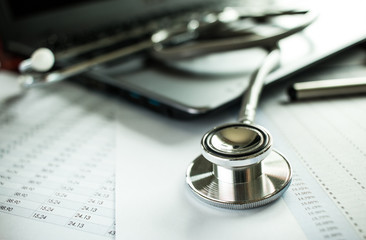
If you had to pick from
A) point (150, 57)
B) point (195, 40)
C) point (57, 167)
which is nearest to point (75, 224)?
point (57, 167)

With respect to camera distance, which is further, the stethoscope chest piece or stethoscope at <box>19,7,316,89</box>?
stethoscope at <box>19,7,316,89</box>

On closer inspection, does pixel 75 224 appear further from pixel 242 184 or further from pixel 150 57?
pixel 150 57

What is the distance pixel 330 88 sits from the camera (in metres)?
0.58

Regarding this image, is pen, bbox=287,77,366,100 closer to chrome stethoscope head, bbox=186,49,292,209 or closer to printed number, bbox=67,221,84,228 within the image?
chrome stethoscope head, bbox=186,49,292,209

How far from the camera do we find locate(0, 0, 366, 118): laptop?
59 cm

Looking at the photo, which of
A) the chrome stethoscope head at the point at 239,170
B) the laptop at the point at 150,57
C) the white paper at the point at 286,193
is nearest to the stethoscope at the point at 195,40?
the laptop at the point at 150,57

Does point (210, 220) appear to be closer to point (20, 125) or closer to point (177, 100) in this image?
point (177, 100)

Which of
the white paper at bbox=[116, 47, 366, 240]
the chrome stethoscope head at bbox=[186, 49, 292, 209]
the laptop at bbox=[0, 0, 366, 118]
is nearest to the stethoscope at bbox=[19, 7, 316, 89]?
the laptop at bbox=[0, 0, 366, 118]

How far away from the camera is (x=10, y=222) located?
0.41 m

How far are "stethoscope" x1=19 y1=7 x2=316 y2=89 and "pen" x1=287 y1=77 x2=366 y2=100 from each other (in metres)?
0.11

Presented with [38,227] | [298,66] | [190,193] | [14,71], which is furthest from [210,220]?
[14,71]

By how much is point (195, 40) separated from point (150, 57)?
15cm

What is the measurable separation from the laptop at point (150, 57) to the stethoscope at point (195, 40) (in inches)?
1.0

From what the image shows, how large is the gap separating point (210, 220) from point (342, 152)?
195 millimetres
